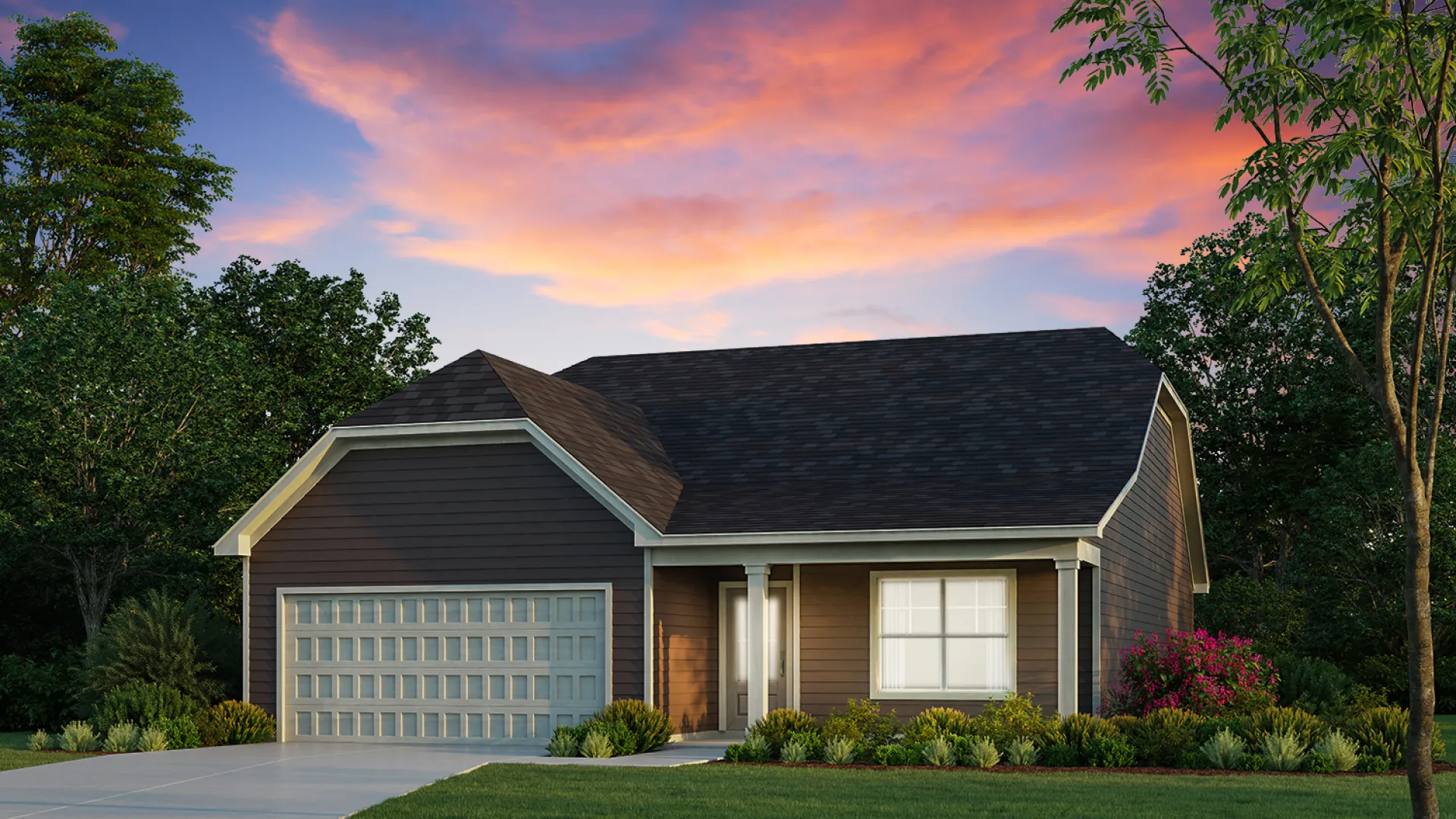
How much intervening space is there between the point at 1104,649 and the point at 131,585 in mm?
18761

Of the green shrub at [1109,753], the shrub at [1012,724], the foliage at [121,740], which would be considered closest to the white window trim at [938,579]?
the shrub at [1012,724]

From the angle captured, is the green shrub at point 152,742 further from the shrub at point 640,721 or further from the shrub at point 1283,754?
the shrub at point 1283,754

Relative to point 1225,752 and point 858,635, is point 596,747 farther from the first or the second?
point 1225,752

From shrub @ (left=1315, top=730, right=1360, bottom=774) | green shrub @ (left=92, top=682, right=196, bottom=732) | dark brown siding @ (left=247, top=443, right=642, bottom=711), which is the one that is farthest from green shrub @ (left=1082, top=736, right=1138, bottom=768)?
green shrub @ (left=92, top=682, right=196, bottom=732)

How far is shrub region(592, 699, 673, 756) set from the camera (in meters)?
18.9

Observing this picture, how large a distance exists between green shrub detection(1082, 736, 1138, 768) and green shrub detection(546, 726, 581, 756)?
231 inches

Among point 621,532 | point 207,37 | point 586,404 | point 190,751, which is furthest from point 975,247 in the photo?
point 190,751

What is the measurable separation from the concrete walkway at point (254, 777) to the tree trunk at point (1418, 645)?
833cm

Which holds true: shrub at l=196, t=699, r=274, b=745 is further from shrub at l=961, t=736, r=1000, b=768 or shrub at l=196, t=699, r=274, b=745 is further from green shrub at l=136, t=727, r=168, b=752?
shrub at l=961, t=736, r=1000, b=768

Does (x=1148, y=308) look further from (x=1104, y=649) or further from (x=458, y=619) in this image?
(x=458, y=619)

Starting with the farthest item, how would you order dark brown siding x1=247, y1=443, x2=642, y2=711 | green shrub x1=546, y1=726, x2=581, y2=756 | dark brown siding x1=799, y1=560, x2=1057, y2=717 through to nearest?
dark brown siding x1=799, y1=560, x2=1057, y2=717 < dark brown siding x1=247, y1=443, x2=642, y2=711 < green shrub x1=546, y1=726, x2=581, y2=756

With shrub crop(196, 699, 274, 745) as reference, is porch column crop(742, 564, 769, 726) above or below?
above

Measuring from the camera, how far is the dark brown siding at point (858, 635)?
811 inches

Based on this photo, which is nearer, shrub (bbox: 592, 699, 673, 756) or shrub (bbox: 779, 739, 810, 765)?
shrub (bbox: 779, 739, 810, 765)
